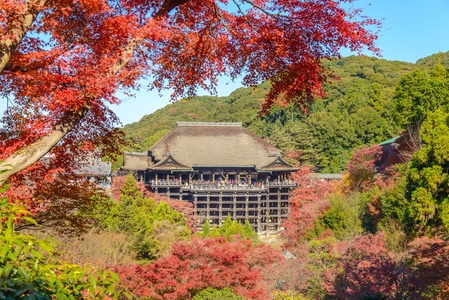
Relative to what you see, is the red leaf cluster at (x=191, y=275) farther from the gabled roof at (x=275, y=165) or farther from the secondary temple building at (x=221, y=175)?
the gabled roof at (x=275, y=165)

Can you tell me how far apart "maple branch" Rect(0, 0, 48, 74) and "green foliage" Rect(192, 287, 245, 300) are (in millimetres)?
8125

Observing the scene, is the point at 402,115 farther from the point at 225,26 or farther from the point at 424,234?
the point at 225,26

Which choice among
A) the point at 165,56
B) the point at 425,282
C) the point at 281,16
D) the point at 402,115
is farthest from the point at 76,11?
the point at 402,115

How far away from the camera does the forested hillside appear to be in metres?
37.9

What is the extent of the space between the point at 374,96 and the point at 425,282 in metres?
42.9

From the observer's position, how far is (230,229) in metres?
16.3

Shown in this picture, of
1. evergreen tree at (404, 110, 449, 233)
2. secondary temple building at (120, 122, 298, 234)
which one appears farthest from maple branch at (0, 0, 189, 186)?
secondary temple building at (120, 122, 298, 234)

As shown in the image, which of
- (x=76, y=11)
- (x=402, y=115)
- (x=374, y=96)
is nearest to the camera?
(x=76, y=11)

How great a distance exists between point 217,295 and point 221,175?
44.2 feet

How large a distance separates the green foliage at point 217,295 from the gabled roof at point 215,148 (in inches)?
486

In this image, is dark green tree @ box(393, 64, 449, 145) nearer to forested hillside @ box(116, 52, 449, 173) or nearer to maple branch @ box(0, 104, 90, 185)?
forested hillside @ box(116, 52, 449, 173)

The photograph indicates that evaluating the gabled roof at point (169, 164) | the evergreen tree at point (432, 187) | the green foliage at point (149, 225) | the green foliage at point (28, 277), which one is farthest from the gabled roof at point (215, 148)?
the green foliage at point (28, 277)

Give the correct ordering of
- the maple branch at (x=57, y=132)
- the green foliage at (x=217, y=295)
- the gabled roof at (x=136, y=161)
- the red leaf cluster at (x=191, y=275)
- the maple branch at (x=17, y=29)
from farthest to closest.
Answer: the gabled roof at (x=136, y=161), the green foliage at (x=217, y=295), the red leaf cluster at (x=191, y=275), the maple branch at (x=57, y=132), the maple branch at (x=17, y=29)

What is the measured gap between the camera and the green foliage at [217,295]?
9.29 metres
